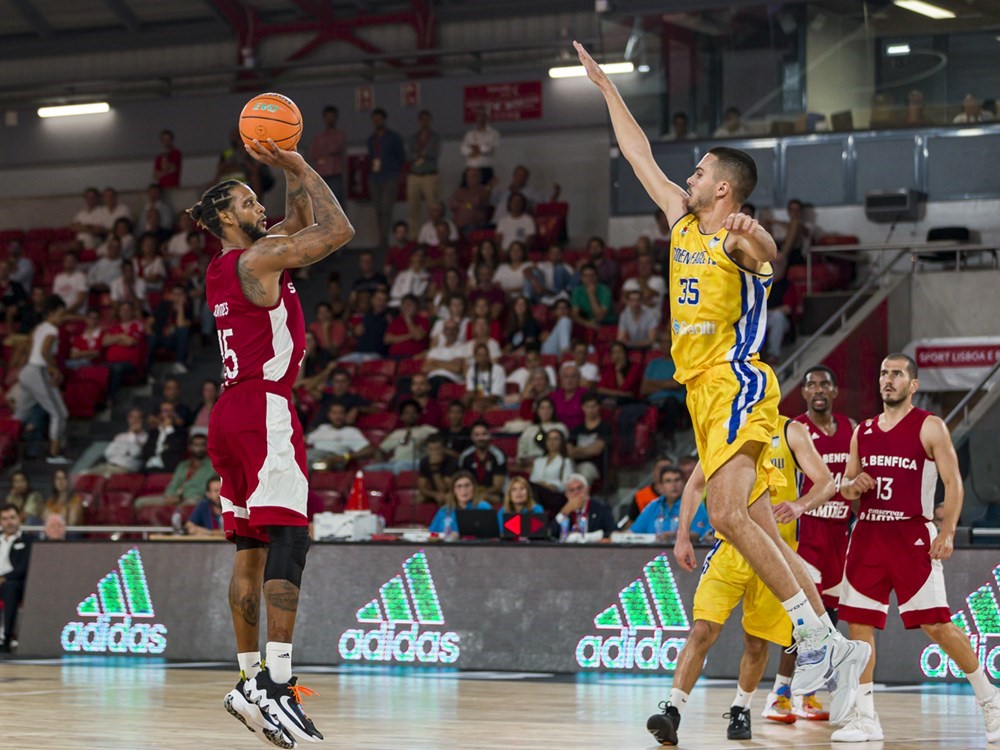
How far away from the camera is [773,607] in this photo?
8.87 meters

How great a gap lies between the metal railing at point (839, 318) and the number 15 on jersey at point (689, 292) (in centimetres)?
964

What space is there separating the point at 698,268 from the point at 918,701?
4036mm

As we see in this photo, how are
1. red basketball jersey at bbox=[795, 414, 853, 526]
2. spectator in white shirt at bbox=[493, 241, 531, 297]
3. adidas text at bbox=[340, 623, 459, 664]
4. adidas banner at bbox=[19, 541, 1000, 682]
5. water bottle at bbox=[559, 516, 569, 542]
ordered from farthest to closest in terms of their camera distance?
spectator in white shirt at bbox=[493, 241, 531, 297], water bottle at bbox=[559, 516, 569, 542], adidas text at bbox=[340, 623, 459, 664], adidas banner at bbox=[19, 541, 1000, 682], red basketball jersey at bbox=[795, 414, 853, 526]

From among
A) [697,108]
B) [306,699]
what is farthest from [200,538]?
[697,108]

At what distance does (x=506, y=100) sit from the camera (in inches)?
1035

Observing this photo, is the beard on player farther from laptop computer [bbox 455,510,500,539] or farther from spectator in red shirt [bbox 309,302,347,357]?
spectator in red shirt [bbox 309,302,347,357]

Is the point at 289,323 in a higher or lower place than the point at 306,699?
higher

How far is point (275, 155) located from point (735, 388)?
7.87ft

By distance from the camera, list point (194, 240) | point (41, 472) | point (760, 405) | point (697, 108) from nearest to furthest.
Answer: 1. point (760, 405)
2. point (41, 472)
3. point (697, 108)
4. point (194, 240)

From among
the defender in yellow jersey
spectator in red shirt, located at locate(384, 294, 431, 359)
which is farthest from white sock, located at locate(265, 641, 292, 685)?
spectator in red shirt, located at locate(384, 294, 431, 359)

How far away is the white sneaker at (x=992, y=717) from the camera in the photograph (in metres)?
8.07

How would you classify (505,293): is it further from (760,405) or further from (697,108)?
(760,405)

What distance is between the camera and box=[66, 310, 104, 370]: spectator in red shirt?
22.0 m

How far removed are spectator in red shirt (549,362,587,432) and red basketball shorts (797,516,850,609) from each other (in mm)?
6462
